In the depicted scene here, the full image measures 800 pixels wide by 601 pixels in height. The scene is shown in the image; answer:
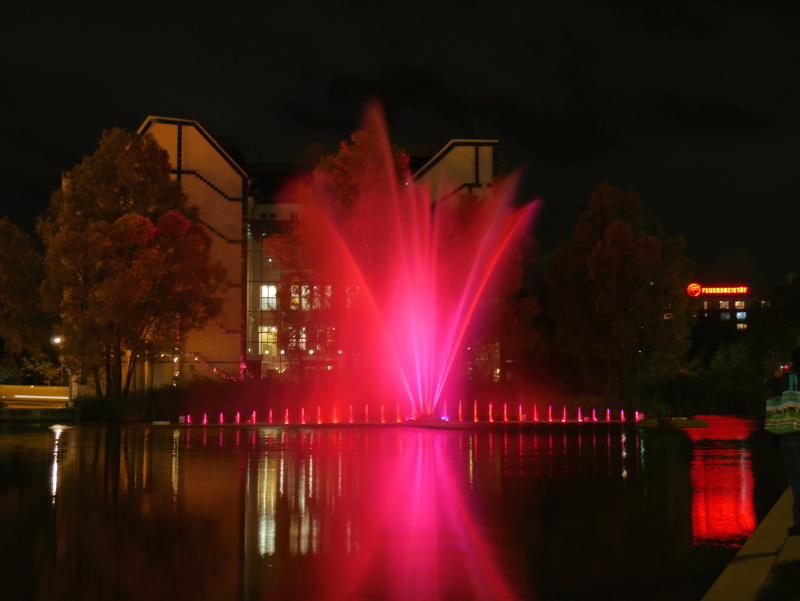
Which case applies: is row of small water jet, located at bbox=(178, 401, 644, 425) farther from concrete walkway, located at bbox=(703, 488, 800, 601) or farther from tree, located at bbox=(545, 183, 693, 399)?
concrete walkway, located at bbox=(703, 488, 800, 601)

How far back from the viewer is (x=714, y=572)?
7137 mm

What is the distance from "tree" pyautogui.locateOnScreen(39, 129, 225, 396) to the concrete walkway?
28690mm

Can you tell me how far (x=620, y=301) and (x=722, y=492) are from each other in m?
28.6

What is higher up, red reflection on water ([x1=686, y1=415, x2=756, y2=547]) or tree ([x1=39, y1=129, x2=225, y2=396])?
tree ([x1=39, y1=129, x2=225, y2=396])

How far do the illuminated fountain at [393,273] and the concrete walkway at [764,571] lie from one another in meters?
25.2

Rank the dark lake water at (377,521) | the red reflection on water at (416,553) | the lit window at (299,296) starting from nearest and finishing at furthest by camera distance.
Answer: the red reflection on water at (416,553), the dark lake water at (377,521), the lit window at (299,296)

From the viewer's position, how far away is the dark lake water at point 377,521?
672 centimetres

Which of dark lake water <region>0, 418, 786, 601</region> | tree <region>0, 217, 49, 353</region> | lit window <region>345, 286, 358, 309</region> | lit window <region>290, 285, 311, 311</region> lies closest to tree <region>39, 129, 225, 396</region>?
tree <region>0, 217, 49, 353</region>

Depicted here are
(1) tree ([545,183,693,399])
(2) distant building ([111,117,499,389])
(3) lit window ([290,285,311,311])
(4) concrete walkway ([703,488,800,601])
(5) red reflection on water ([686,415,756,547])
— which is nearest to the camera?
(4) concrete walkway ([703,488,800,601])

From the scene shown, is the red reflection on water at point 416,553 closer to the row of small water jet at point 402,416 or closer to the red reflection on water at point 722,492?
the red reflection on water at point 722,492

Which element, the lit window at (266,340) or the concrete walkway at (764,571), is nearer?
the concrete walkway at (764,571)

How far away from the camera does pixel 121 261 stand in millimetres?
33469

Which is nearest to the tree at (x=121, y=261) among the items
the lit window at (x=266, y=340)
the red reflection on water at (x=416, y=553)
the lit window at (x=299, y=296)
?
the lit window at (x=299, y=296)

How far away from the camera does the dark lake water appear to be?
265 inches
